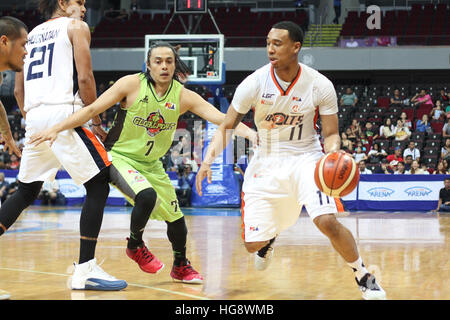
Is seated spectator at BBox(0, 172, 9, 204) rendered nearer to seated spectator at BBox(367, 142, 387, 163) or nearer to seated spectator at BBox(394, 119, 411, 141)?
seated spectator at BBox(367, 142, 387, 163)

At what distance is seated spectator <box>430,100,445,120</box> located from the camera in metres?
17.9

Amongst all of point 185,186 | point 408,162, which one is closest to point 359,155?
point 408,162

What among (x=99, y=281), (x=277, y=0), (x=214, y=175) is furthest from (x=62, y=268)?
(x=277, y=0)

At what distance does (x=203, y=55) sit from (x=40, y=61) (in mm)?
10839

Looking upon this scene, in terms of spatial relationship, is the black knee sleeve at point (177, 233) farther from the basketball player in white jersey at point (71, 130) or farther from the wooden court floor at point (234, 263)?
the basketball player in white jersey at point (71, 130)

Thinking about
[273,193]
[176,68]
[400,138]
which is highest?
[176,68]

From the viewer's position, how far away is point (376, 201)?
1442cm

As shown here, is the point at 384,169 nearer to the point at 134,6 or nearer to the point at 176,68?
the point at 176,68

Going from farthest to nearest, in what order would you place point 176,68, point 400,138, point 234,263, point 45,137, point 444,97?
1. point 444,97
2. point 400,138
3. point 234,263
4. point 176,68
5. point 45,137

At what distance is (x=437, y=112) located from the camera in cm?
1802

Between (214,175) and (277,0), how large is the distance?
521 inches

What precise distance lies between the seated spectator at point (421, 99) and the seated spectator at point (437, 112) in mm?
501

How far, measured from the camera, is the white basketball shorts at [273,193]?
4556 millimetres
